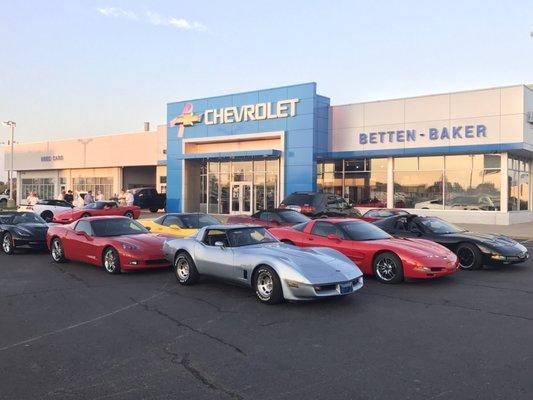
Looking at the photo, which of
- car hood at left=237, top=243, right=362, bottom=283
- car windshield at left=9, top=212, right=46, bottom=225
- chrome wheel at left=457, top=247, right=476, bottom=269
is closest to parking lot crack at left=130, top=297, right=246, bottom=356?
car hood at left=237, top=243, right=362, bottom=283

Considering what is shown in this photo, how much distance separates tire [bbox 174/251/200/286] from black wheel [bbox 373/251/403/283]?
3.48 metres

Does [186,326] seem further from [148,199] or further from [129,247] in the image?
[148,199]

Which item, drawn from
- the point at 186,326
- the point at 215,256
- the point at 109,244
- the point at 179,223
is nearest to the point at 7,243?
the point at 179,223

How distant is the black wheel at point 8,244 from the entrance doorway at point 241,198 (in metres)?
19.9

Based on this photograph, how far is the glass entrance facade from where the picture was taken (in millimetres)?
33000

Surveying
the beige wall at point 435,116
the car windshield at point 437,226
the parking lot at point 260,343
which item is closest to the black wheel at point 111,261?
the parking lot at point 260,343

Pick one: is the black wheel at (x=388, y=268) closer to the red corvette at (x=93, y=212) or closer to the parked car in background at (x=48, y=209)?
the red corvette at (x=93, y=212)

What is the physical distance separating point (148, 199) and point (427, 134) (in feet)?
67.1

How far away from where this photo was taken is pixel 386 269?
1027cm

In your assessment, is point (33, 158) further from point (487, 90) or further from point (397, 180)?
point (487, 90)

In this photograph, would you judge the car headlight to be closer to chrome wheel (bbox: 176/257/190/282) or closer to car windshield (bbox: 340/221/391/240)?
chrome wheel (bbox: 176/257/190/282)

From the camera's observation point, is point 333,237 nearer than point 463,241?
Yes

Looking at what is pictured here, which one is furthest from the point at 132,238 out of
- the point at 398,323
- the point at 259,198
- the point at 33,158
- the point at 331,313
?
the point at 33,158

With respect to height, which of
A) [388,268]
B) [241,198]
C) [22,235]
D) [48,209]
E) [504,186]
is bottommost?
[388,268]
